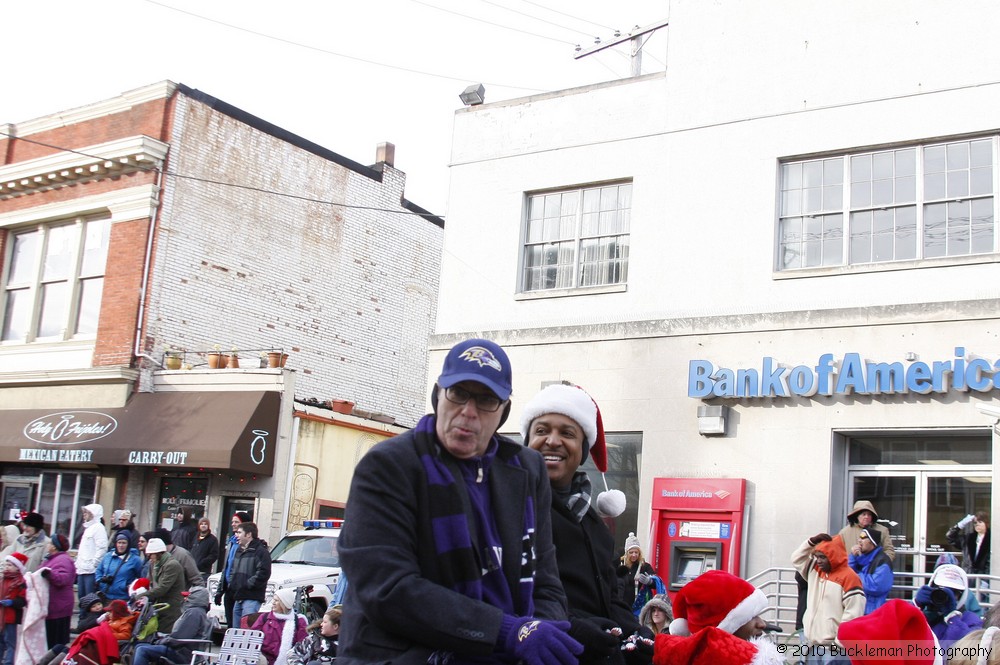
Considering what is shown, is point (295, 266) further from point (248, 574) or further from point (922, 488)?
point (922, 488)

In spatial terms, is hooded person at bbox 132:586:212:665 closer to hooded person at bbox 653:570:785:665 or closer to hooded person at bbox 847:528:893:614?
hooded person at bbox 847:528:893:614

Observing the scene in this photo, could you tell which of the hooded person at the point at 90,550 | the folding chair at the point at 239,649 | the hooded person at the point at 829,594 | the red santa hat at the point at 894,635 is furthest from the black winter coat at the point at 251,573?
the red santa hat at the point at 894,635

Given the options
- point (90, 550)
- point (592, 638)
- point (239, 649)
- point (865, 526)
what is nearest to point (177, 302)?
point (90, 550)

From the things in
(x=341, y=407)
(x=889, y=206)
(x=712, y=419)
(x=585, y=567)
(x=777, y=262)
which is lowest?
(x=585, y=567)

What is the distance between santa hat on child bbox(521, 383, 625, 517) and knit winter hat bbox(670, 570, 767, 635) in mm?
482

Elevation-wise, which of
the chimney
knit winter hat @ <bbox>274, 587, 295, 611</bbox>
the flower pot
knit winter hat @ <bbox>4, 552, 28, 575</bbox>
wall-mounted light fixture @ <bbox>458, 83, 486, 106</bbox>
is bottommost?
knit winter hat @ <bbox>274, 587, 295, 611</bbox>

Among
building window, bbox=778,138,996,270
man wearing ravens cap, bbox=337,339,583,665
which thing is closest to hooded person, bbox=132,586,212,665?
building window, bbox=778,138,996,270

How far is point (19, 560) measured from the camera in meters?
14.4

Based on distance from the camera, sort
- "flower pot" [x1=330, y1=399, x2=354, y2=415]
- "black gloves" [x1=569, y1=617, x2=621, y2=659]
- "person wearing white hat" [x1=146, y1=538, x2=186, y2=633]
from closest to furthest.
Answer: "black gloves" [x1=569, y1=617, x2=621, y2=659], "person wearing white hat" [x1=146, y1=538, x2=186, y2=633], "flower pot" [x1=330, y1=399, x2=354, y2=415]

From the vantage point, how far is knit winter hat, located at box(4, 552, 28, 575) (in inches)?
543

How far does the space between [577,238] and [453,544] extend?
526 inches

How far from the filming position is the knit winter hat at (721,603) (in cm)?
451

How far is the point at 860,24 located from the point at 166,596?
36.6 feet

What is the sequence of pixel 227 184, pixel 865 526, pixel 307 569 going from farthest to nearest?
pixel 227 184, pixel 307 569, pixel 865 526
